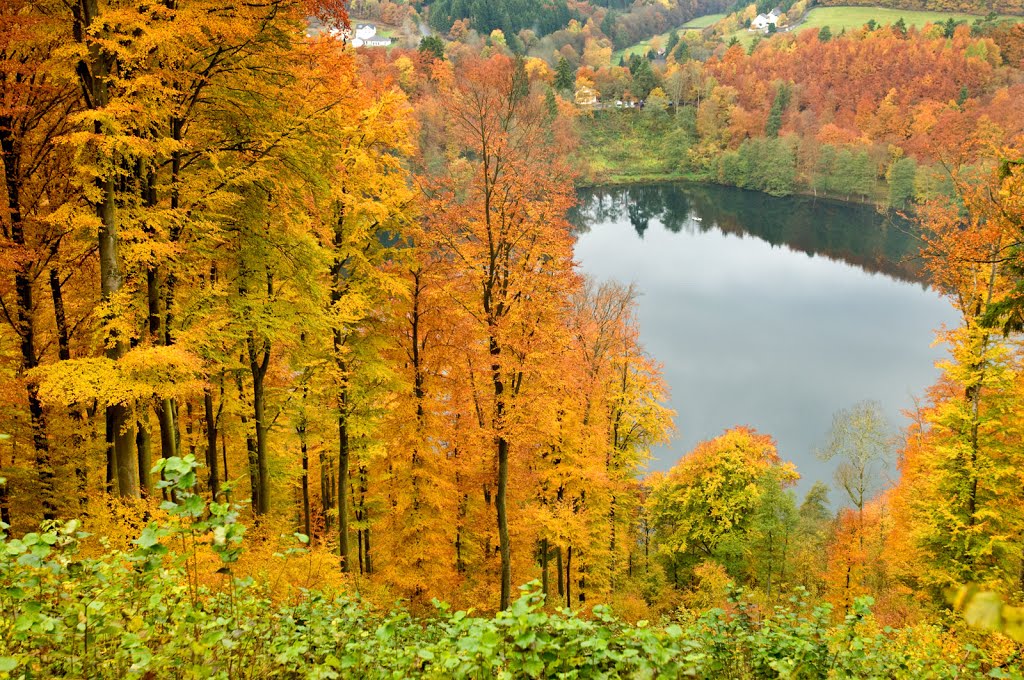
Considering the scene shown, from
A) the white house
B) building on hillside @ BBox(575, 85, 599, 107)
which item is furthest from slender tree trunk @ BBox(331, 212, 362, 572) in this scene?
the white house

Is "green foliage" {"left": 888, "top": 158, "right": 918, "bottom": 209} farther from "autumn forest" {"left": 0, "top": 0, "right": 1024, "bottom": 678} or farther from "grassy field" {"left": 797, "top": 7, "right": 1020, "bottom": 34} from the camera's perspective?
"grassy field" {"left": 797, "top": 7, "right": 1020, "bottom": 34}

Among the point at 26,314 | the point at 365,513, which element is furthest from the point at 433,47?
the point at 26,314

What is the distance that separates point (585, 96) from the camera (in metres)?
102

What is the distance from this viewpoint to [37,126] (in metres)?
8.28

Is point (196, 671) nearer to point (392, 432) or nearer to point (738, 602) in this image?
point (738, 602)

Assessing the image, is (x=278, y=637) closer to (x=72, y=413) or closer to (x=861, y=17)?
(x=72, y=413)

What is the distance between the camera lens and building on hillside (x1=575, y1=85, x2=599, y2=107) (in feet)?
333

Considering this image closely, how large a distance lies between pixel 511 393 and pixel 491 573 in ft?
19.0

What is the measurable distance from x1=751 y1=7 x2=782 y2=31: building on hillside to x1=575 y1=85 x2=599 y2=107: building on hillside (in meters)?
80.4

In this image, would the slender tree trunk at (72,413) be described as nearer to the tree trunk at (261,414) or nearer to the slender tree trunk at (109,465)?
the slender tree trunk at (109,465)

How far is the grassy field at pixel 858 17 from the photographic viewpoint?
126m

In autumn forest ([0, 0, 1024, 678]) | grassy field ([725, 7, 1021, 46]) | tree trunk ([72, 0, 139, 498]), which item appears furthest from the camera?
grassy field ([725, 7, 1021, 46])

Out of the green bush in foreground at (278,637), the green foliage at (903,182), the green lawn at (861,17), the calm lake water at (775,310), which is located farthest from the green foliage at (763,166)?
the green bush in foreground at (278,637)

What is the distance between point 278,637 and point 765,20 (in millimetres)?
192340
